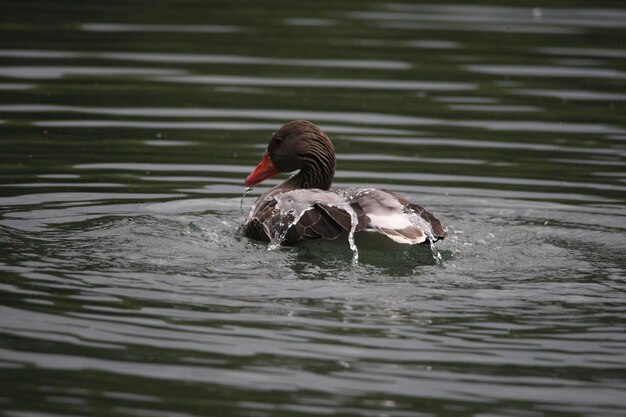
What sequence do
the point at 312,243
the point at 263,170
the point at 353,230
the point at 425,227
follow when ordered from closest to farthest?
1. the point at 353,230
2. the point at 425,227
3. the point at 312,243
4. the point at 263,170

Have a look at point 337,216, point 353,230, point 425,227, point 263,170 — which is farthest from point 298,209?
point 263,170

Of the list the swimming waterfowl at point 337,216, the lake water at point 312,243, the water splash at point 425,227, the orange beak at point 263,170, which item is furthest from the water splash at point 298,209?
A: the orange beak at point 263,170

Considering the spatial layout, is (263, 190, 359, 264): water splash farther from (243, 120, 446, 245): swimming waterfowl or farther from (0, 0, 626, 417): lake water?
(0, 0, 626, 417): lake water

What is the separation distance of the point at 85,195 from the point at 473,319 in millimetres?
4590

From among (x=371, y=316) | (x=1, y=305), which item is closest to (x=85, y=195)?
→ (x=1, y=305)

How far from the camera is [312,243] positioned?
880 cm

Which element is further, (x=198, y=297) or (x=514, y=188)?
(x=514, y=188)

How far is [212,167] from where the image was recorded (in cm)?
1176

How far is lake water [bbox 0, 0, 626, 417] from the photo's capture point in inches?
245

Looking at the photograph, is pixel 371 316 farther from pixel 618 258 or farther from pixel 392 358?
pixel 618 258

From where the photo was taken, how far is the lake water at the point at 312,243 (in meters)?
6.23

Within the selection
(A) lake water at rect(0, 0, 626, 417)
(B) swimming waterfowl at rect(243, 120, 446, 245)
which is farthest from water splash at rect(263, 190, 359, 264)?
(A) lake water at rect(0, 0, 626, 417)

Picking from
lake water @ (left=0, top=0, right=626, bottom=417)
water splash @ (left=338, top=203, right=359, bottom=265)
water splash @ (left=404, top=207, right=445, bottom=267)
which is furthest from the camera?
water splash @ (left=404, top=207, right=445, bottom=267)

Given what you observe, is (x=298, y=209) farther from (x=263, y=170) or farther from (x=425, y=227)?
(x=263, y=170)
